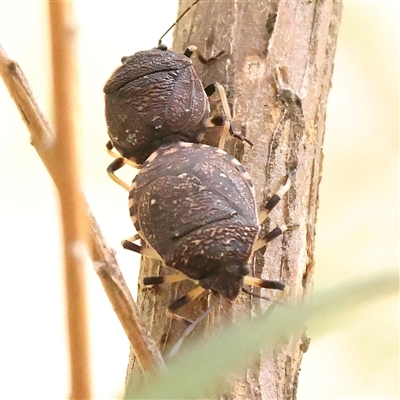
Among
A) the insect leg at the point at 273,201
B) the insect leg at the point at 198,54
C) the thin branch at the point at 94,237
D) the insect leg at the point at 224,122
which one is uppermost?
the insect leg at the point at 198,54

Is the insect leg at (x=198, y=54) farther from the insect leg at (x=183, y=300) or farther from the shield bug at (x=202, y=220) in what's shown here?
the insect leg at (x=183, y=300)

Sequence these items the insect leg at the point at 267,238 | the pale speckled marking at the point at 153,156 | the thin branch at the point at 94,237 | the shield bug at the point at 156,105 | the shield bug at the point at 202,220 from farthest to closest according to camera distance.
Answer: the shield bug at the point at 156,105 < the pale speckled marking at the point at 153,156 < the insect leg at the point at 267,238 < the shield bug at the point at 202,220 < the thin branch at the point at 94,237

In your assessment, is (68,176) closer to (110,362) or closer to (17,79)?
(17,79)

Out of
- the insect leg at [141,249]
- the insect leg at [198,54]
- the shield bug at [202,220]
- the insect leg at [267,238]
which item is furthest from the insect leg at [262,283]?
the insect leg at [198,54]

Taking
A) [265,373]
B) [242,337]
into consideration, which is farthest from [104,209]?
[242,337]

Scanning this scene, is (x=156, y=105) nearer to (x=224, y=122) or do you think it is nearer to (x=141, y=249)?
(x=224, y=122)

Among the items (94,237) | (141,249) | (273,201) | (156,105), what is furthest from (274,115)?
(94,237)

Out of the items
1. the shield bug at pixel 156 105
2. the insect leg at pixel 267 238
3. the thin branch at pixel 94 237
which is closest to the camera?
the thin branch at pixel 94 237

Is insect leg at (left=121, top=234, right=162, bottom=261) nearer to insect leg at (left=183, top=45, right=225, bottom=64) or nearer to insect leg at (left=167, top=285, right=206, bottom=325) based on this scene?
insect leg at (left=167, top=285, right=206, bottom=325)
